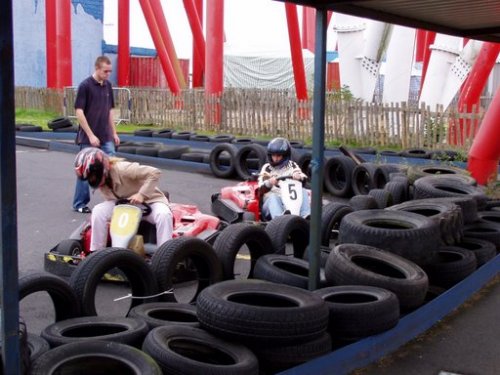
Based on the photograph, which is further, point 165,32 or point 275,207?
point 165,32

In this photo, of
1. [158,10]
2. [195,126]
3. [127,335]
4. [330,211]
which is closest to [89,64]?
[158,10]

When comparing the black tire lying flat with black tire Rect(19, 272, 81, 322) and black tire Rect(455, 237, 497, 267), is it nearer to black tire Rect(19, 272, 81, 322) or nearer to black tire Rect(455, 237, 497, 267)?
black tire Rect(19, 272, 81, 322)

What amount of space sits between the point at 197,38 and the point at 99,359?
23904mm

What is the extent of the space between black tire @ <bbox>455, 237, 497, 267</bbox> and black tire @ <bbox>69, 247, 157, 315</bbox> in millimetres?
2962

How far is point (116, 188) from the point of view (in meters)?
5.47

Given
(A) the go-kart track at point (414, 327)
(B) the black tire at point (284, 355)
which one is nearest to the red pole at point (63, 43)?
(A) the go-kart track at point (414, 327)

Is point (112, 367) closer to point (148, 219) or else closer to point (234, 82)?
Answer: point (148, 219)

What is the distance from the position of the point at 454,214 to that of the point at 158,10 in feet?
69.0

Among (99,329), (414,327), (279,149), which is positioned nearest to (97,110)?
(279,149)

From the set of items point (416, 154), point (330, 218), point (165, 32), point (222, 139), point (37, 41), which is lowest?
point (330, 218)

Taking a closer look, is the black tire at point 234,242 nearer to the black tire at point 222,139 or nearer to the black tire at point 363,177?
the black tire at point 363,177

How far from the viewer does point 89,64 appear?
1334 inches

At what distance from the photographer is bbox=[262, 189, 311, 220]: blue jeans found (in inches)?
259

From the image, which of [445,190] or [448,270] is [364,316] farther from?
[445,190]
